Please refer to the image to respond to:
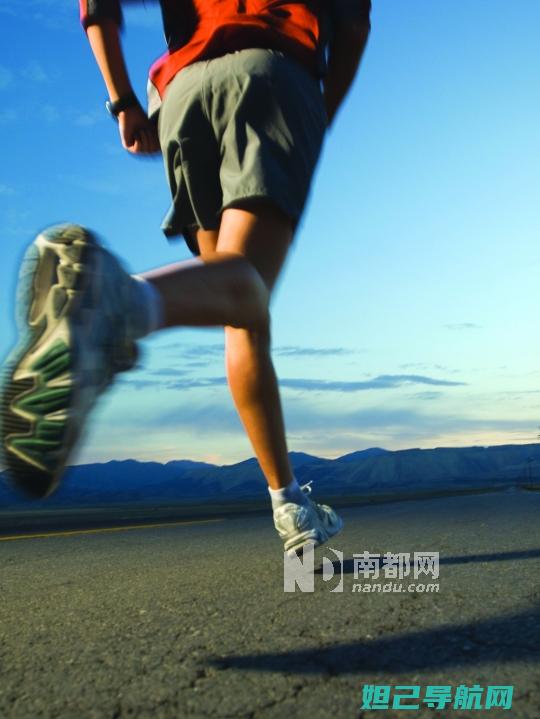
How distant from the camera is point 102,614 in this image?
1828 millimetres

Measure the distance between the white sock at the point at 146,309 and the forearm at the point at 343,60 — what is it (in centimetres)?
115

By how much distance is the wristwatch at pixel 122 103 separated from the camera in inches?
81.9

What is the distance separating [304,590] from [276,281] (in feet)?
3.00

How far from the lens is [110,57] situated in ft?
6.57

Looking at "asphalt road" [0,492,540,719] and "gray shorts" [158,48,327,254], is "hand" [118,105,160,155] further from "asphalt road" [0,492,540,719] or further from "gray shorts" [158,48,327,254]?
"asphalt road" [0,492,540,719]

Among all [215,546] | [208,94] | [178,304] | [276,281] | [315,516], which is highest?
[208,94]

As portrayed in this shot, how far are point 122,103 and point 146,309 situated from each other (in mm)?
1045

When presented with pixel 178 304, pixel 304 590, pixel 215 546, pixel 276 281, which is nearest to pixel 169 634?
pixel 304 590

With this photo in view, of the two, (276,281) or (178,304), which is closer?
(178,304)

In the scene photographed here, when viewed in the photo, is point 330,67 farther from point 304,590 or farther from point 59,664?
point 59,664

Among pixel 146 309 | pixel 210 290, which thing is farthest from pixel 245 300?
pixel 146 309

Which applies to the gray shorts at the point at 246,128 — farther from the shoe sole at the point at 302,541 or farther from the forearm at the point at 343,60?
the shoe sole at the point at 302,541

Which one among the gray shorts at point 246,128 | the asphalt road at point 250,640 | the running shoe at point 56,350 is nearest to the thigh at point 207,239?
the gray shorts at point 246,128

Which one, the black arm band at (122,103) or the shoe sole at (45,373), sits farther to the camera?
the black arm band at (122,103)
